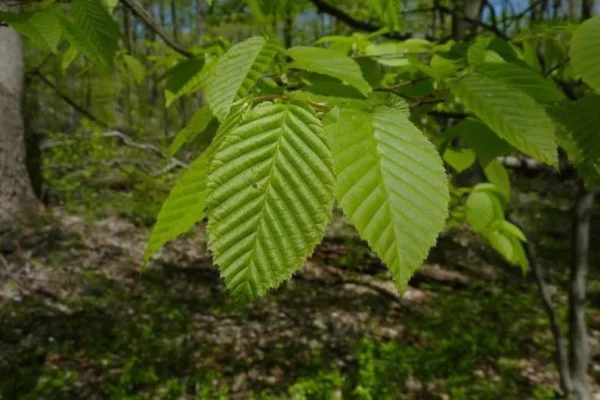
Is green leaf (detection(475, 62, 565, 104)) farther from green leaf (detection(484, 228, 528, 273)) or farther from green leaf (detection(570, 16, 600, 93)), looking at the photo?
green leaf (detection(484, 228, 528, 273))

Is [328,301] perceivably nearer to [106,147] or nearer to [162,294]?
[162,294]

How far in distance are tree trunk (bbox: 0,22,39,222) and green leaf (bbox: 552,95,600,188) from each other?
510 centimetres

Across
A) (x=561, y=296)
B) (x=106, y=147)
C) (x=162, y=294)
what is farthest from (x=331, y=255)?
(x=106, y=147)

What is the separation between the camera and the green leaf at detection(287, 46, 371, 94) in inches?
31.1

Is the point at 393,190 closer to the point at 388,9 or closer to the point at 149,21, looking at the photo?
the point at 388,9

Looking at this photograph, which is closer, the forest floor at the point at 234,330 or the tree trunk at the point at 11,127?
the forest floor at the point at 234,330

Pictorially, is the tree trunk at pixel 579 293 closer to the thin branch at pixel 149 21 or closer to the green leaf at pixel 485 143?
the green leaf at pixel 485 143

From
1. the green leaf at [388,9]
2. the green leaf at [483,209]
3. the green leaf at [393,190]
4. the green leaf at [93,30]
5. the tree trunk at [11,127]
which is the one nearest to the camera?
the green leaf at [393,190]

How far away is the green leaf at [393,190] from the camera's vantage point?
468mm

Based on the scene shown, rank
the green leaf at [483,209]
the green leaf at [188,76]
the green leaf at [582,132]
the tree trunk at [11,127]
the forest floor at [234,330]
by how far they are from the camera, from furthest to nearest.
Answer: the tree trunk at [11,127], the forest floor at [234,330], the green leaf at [483,209], the green leaf at [188,76], the green leaf at [582,132]

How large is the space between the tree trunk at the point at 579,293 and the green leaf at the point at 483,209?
4.81 ft

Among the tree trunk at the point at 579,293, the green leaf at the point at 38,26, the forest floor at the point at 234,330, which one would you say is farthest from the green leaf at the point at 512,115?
the forest floor at the point at 234,330

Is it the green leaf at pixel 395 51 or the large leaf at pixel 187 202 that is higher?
the green leaf at pixel 395 51

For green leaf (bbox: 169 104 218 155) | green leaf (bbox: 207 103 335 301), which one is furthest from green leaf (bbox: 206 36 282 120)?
green leaf (bbox: 207 103 335 301)
